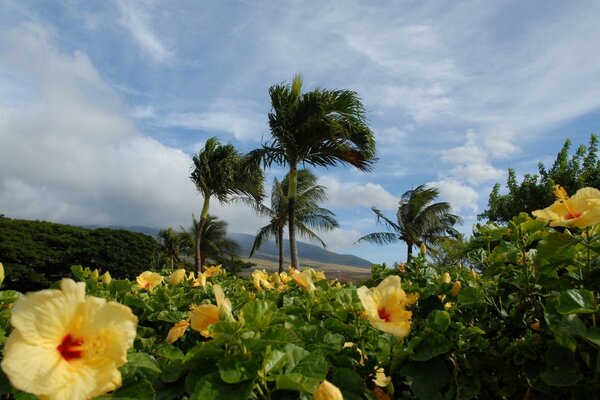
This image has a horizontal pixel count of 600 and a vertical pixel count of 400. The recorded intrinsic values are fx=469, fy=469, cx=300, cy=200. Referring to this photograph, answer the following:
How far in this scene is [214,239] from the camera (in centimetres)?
2989

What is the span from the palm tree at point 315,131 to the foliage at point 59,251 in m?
5.26

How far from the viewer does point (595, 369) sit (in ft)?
3.61

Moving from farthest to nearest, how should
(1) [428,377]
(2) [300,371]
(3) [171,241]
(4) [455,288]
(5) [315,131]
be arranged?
1. (3) [171,241]
2. (5) [315,131]
3. (4) [455,288]
4. (1) [428,377]
5. (2) [300,371]

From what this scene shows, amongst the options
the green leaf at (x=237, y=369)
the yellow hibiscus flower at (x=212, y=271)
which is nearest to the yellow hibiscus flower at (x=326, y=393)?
the green leaf at (x=237, y=369)

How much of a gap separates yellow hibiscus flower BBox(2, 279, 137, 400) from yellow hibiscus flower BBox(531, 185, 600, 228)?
1037mm

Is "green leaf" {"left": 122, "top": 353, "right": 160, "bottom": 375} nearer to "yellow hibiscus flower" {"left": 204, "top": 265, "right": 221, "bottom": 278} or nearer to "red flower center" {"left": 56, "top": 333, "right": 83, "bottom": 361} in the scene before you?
"red flower center" {"left": 56, "top": 333, "right": 83, "bottom": 361}

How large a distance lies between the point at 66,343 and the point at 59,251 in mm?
14185

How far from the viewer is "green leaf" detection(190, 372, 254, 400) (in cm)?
91

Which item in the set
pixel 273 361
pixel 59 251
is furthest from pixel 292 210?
pixel 273 361

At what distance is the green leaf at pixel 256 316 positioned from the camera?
1.03 metres

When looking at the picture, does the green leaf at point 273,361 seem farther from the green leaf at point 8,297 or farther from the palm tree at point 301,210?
the palm tree at point 301,210

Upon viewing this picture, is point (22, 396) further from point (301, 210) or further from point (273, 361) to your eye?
point (301, 210)

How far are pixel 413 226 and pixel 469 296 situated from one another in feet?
65.4

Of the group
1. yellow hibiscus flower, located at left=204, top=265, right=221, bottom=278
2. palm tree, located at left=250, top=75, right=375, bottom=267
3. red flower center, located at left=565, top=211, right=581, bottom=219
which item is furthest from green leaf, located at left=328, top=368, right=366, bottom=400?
palm tree, located at left=250, top=75, right=375, bottom=267
